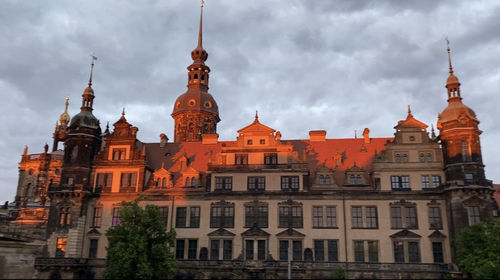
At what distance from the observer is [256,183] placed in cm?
4966

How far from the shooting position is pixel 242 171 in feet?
164

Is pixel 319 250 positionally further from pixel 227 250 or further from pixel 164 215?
pixel 164 215

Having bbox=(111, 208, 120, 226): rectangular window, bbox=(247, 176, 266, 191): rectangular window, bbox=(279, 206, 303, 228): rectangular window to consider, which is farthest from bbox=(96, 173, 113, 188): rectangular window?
bbox=(279, 206, 303, 228): rectangular window

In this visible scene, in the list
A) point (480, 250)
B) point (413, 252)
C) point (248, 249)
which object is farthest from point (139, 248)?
point (480, 250)

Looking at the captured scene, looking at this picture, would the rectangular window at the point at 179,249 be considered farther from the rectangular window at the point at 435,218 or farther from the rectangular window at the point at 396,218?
the rectangular window at the point at 435,218

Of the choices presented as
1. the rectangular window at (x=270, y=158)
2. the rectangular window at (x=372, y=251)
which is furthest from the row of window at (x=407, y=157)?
the rectangular window at (x=270, y=158)

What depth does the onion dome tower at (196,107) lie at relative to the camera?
250 feet

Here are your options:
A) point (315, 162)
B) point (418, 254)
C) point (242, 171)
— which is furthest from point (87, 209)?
point (418, 254)

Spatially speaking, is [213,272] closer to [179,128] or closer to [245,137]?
[245,137]

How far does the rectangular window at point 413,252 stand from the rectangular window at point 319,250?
28.3 ft

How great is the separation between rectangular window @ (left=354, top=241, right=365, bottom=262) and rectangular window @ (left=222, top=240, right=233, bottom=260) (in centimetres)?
1291

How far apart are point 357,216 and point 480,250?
39.6 feet

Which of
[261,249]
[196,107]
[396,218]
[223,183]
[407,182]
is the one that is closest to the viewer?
[396,218]

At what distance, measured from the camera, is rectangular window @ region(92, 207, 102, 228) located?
165ft
